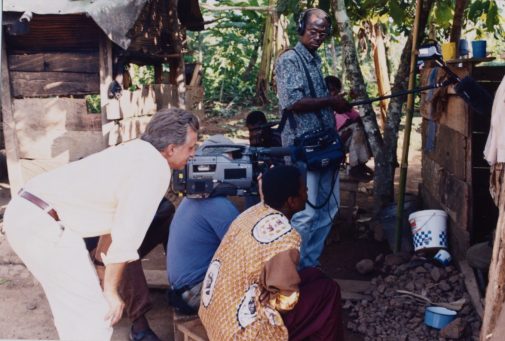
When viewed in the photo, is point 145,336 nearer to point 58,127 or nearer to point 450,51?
point 450,51

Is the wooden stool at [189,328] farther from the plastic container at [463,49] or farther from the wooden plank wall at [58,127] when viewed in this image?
the wooden plank wall at [58,127]

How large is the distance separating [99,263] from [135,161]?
132cm

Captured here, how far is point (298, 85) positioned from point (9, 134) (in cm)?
374

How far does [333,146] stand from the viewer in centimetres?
387

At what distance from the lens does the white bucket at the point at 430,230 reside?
4309mm

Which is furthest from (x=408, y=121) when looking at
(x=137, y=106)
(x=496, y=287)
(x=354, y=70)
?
(x=137, y=106)

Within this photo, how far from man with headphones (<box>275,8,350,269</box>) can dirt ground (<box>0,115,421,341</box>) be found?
0.81m

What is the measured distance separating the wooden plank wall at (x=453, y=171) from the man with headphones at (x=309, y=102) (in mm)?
879

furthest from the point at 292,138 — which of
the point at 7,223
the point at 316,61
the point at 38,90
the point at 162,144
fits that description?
the point at 38,90

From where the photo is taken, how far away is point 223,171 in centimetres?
329

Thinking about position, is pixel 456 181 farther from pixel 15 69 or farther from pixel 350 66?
pixel 15 69

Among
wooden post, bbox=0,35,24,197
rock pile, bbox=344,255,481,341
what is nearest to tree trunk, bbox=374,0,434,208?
rock pile, bbox=344,255,481,341

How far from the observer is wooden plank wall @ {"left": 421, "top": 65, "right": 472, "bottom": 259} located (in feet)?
12.9

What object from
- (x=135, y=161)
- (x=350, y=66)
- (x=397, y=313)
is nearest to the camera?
(x=135, y=161)
